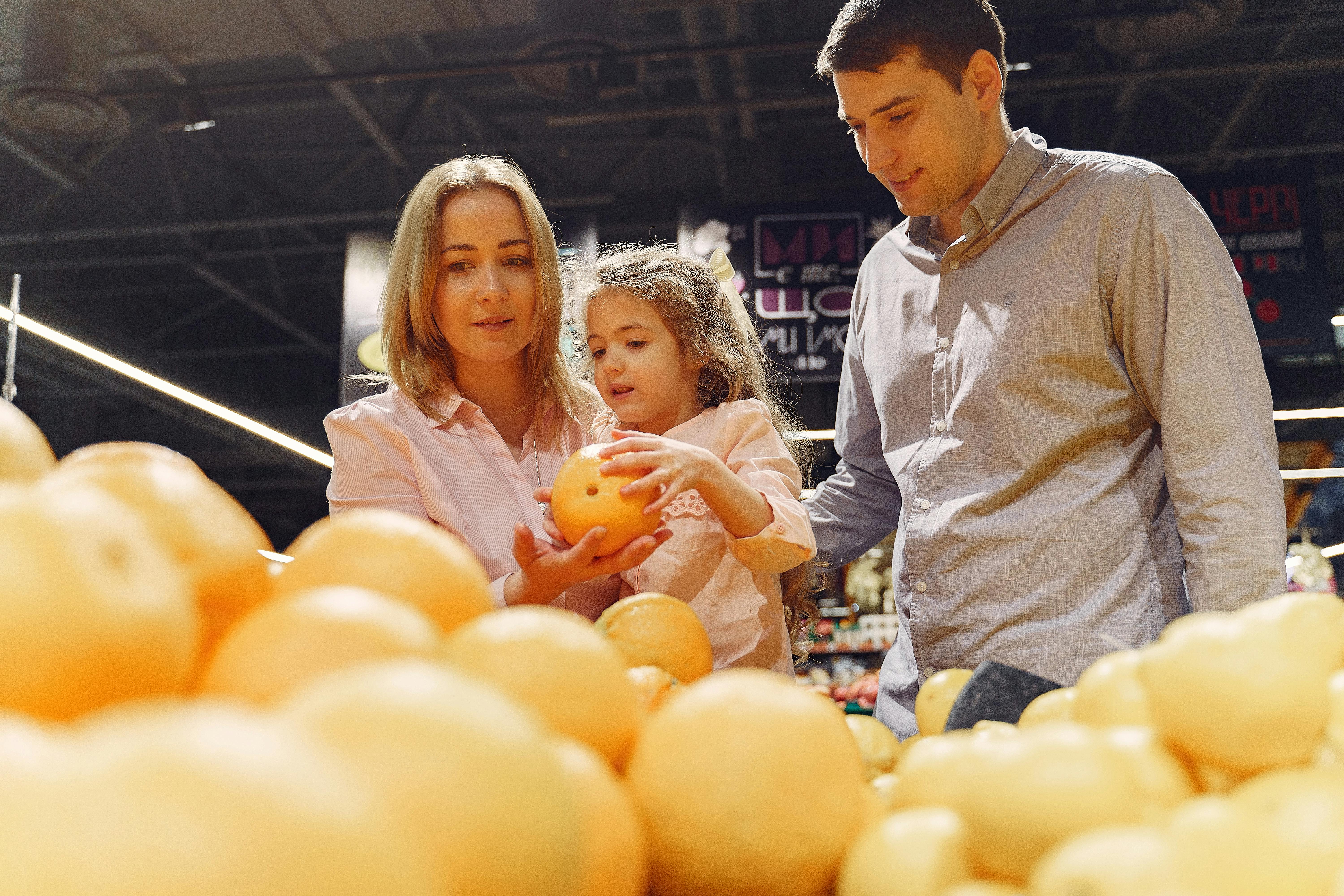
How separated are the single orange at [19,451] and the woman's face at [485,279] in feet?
3.95

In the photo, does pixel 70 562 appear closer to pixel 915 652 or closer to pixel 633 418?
pixel 633 418

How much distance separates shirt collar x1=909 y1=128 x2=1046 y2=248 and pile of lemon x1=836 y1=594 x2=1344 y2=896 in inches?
56.8

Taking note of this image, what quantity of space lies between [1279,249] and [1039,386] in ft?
16.5

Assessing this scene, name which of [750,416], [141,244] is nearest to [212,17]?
[141,244]

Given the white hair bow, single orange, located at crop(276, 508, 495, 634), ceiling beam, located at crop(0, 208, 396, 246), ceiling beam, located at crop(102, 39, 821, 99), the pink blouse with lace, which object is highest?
ceiling beam, located at crop(102, 39, 821, 99)

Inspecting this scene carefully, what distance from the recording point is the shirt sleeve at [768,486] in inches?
65.9

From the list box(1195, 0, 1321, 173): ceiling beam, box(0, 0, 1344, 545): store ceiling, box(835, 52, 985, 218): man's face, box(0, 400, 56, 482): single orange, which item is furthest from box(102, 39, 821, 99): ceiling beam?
box(0, 400, 56, 482): single orange

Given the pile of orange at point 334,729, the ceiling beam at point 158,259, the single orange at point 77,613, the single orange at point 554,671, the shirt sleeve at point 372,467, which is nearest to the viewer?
the pile of orange at point 334,729

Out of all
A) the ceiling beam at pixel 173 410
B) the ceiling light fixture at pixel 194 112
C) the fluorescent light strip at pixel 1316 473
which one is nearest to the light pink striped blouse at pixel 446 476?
the ceiling light fixture at pixel 194 112

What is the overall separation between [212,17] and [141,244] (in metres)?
5.27

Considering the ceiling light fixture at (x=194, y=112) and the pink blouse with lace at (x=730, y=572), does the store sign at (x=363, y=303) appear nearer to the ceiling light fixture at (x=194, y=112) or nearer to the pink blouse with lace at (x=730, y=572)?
the ceiling light fixture at (x=194, y=112)

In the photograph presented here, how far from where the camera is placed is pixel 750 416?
6.64ft

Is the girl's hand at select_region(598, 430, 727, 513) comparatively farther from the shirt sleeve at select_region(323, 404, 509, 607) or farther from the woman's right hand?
the shirt sleeve at select_region(323, 404, 509, 607)

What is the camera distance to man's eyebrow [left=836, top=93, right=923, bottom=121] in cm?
201
